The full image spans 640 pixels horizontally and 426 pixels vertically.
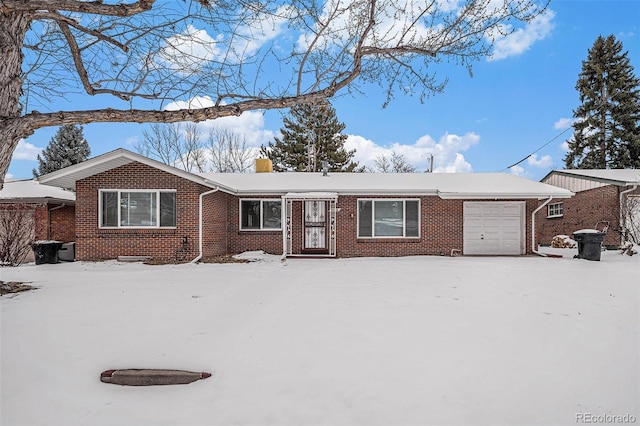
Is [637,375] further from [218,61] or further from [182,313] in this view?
[218,61]

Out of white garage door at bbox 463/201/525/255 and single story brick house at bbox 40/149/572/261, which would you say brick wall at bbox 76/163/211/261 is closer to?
single story brick house at bbox 40/149/572/261

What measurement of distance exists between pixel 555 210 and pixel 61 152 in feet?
108

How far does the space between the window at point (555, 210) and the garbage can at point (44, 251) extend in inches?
851

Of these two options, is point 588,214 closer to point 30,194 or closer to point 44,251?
point 44,251

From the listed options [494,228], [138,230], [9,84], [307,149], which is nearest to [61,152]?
[307,149]

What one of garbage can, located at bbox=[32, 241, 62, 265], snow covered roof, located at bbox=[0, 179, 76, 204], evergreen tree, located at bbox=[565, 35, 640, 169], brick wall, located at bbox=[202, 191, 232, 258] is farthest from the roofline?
evergreen tree, located at bbox=[565, 35, 640, 169]

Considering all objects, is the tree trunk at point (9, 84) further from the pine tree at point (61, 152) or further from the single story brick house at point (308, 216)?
the pine tree at point (61, 152)

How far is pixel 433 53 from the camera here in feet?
23.7

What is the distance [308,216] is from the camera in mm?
13148

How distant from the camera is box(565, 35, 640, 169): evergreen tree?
2591cm

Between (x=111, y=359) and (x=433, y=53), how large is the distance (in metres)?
7.53

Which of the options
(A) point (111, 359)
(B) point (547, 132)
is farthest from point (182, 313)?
(B) point (547, 132)

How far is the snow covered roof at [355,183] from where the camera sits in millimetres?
10641

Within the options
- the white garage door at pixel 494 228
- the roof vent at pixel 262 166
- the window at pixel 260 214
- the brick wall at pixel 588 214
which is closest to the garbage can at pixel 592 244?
the white garage door at pixel 494 228
